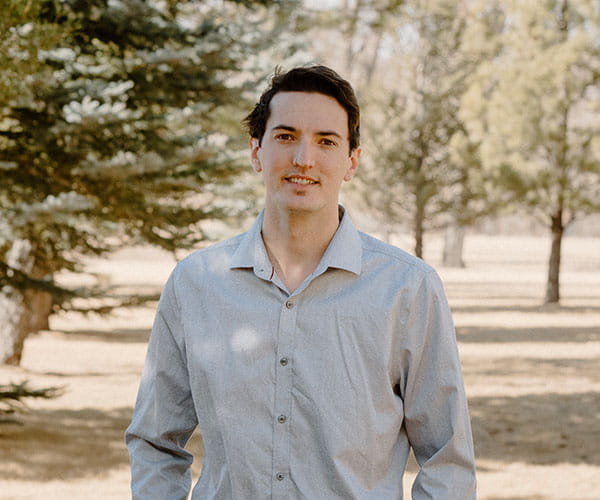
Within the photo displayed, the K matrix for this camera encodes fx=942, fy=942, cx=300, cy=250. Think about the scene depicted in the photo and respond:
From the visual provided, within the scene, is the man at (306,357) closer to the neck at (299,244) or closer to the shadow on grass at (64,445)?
the neck at (299,244)

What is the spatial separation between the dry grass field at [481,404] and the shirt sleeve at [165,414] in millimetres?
4954

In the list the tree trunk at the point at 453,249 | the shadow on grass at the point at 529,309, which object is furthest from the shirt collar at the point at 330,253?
the tree trunk at the point at 453,249

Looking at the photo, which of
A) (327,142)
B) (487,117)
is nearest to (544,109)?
(487,117)

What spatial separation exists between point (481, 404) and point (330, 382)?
369 inches

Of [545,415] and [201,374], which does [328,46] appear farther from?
[201,374]

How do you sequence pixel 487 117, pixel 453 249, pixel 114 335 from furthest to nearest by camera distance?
pixel 453 249 < pixel 487 117 < pixel 114 335

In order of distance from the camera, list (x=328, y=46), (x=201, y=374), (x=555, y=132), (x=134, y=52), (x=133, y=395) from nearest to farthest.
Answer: (x=201, y=374), (x=134, y=52), (x=133, y=395), (x=555, y=132), (x=328, y=46)

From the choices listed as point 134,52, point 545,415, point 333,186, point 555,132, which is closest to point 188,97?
point 134,52

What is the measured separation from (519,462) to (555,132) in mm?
16441

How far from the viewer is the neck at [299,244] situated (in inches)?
90.4

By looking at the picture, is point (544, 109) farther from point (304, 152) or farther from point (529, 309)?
point (304, 152)

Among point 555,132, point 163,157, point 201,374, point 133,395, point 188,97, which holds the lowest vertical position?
point 133,395

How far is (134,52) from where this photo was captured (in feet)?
27.5

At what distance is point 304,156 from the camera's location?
225cm
